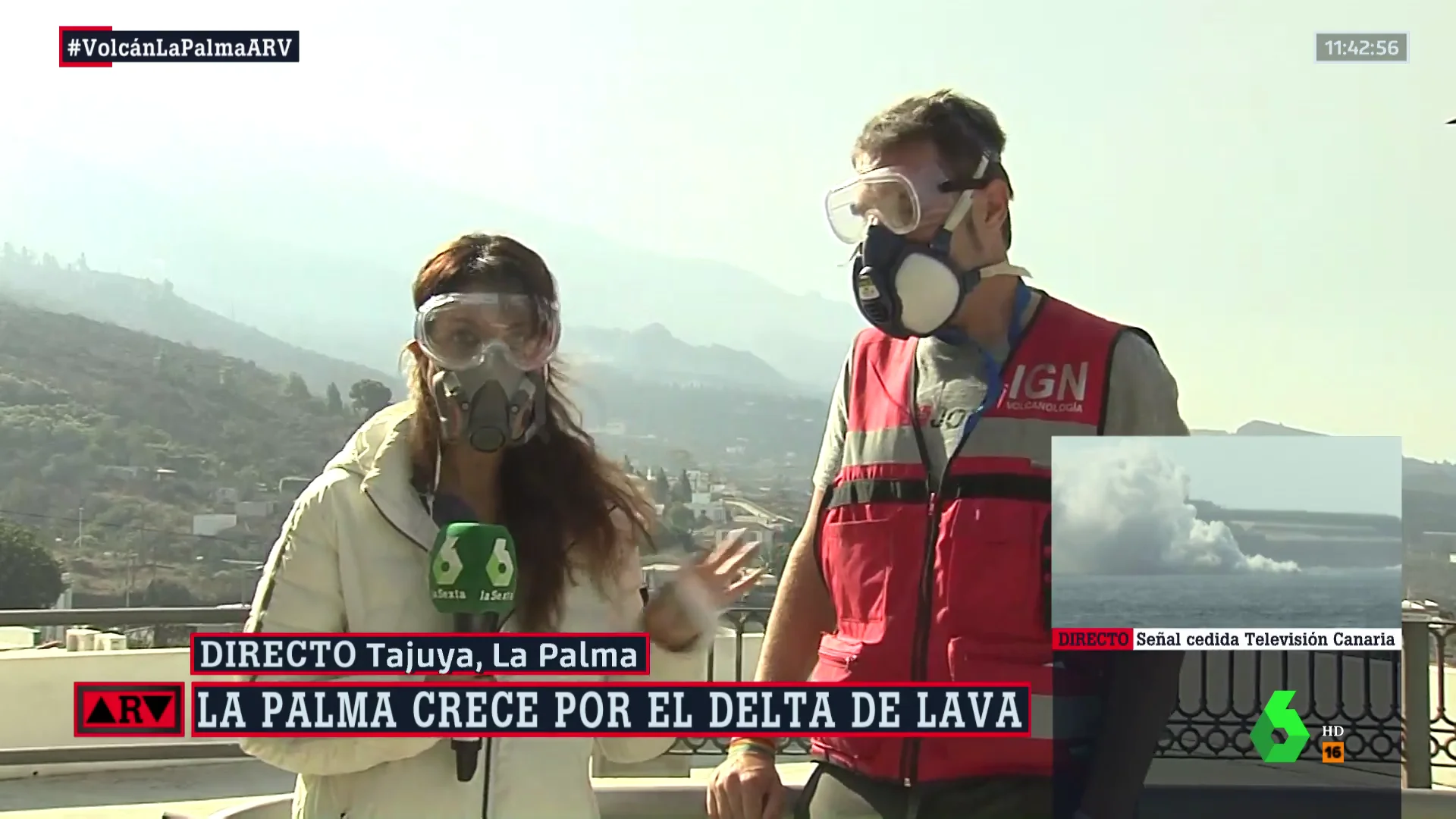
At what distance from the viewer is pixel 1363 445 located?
7.18 ft

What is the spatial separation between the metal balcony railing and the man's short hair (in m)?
0.78

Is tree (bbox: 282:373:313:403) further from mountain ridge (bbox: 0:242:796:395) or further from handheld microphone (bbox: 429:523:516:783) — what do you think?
handheld microphone (bbox: 429:523:516:783)

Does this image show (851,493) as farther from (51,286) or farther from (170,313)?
(51,286)

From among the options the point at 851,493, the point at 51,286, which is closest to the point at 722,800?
the point at 851,493

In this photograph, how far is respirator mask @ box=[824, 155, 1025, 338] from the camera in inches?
76.1

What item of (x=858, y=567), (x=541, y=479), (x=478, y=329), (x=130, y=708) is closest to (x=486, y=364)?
(x=478, y=329)

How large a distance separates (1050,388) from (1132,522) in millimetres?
311

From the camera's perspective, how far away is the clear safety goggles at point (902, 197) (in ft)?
6.45

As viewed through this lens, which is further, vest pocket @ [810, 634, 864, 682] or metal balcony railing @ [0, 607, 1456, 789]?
metal balcony railing @ [0, 607, 1456, 789]

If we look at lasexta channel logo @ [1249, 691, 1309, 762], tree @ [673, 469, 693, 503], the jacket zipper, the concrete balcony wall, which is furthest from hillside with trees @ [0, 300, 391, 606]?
lasexta channel logo @ [1249, 691, 1309, 762]

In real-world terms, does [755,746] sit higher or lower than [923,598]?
lower

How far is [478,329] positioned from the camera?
199 cm
